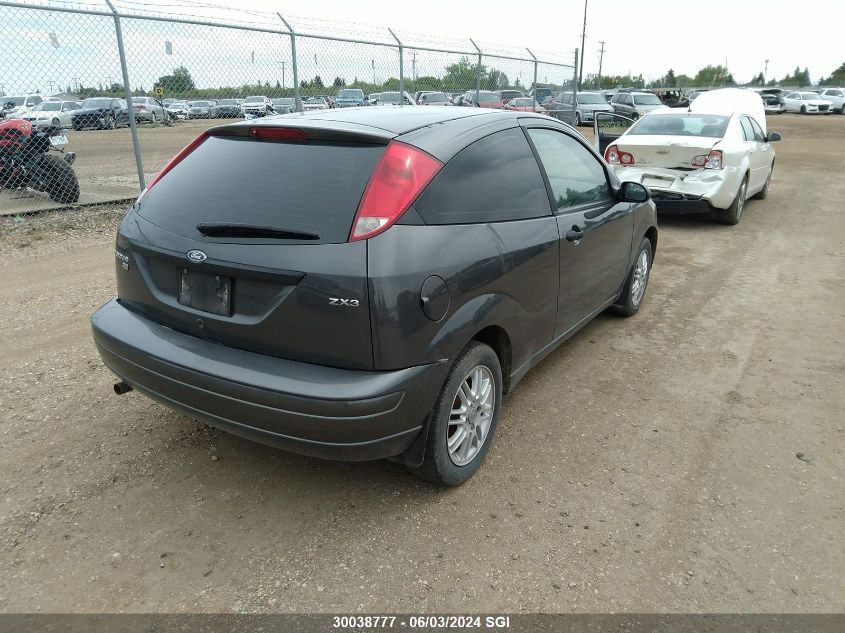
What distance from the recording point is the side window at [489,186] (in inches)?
104

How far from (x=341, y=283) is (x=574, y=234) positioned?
1.75 meters

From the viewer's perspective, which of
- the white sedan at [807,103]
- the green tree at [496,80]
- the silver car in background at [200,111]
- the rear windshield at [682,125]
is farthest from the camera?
the white sedan at [807,103]

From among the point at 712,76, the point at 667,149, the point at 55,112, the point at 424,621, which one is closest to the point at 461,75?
the point at 667,149

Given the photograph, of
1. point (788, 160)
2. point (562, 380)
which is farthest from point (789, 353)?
point (788, 160)

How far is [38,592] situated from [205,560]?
58cm

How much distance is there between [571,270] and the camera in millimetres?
3646

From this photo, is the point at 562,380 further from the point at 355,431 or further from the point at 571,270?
the point at 355,431

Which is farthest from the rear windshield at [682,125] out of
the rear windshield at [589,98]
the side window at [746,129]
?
the rear windshield at [589,98]

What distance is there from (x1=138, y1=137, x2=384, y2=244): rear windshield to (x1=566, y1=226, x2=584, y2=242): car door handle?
4.62ft

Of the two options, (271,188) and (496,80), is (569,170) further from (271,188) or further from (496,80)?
(496,80)

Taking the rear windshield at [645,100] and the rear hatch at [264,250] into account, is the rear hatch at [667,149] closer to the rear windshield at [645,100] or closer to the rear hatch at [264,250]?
the rear hatch at [264,250]

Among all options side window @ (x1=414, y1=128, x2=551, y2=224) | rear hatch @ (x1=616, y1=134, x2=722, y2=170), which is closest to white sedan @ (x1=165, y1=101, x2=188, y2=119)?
rear hatch @ (x1=616, y1=134, x2=722, y2=170)

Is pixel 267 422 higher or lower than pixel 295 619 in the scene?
higher

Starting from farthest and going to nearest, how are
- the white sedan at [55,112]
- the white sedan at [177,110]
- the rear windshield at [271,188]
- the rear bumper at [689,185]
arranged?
the white sedan at [177,110] → the white sedan at [55,112] → the rear bumper at [689,185] → the rear windshield at [271,188]
